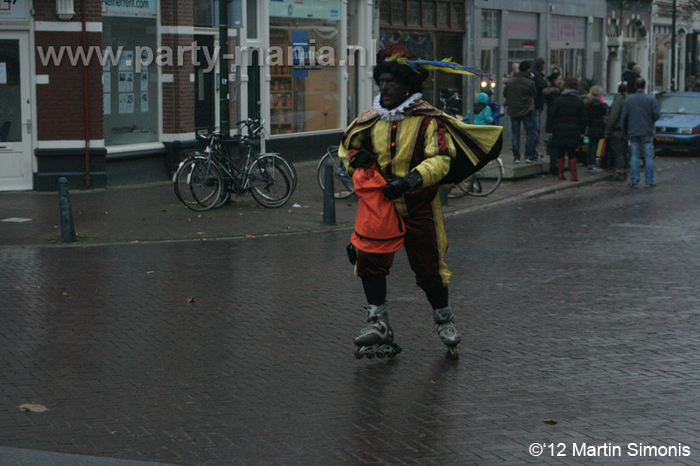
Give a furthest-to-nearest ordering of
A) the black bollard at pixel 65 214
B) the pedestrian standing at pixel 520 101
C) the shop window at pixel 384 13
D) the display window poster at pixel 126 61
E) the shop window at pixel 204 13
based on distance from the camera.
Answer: the shop window at pixel 384 13 < the pedestrian standing at pixel 520 101 < the shop window at pixel 204 13 < the display window poster at pixel 126 61 < the black bollard at pixel 65 214

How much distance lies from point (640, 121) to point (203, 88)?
24.8 ft

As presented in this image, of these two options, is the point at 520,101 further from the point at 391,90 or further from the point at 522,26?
the point at 391,90

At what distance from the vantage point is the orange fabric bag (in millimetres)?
6855

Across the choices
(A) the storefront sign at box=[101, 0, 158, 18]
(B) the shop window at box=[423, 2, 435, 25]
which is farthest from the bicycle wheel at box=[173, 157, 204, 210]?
(B) the shop window at box=[423, 2, 435, 25]

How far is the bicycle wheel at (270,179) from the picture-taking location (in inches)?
596

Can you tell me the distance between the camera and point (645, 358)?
7152mm

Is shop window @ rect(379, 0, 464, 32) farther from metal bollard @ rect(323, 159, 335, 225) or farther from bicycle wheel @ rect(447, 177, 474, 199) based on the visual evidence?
metal bollard @ rect(323, 159, 335, 225)

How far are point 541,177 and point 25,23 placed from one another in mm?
9344

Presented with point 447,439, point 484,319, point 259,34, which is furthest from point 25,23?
point 447,439

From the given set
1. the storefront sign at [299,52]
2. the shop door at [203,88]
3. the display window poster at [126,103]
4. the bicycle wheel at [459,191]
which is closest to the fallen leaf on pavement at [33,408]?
the bicycle wheel at [459,191]

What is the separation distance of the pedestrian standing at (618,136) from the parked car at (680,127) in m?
6.17

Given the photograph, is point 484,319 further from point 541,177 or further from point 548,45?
point 548,45

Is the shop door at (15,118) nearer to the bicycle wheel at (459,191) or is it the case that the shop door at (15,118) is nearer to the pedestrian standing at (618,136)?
the bicycle wheel at (459,191)

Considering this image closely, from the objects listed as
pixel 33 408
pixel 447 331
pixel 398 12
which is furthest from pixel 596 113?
pixel 33 408
